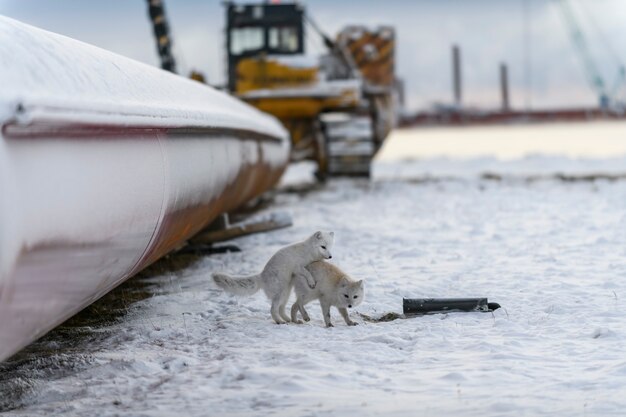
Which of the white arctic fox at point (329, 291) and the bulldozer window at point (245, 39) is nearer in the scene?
the white arctic fox at point (329, 291)

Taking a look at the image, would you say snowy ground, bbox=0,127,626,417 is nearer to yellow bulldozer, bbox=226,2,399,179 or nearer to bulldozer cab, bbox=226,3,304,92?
yellow bulldozer, bbox=226,2,399,179

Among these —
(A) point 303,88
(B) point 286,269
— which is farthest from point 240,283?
(A) point 303,88

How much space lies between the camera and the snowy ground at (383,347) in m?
4.08

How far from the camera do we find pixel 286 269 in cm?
563

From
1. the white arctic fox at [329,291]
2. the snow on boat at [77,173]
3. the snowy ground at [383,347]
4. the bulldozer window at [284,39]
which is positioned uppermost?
the bulldozer window at [284,39]

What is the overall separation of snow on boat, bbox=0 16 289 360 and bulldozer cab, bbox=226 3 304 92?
1271 cm

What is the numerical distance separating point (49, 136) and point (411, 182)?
14463 mm

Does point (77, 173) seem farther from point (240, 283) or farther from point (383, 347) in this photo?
point (240, 283)

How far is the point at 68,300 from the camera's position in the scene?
4.08 m

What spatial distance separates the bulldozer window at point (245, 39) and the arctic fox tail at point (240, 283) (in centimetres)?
1356

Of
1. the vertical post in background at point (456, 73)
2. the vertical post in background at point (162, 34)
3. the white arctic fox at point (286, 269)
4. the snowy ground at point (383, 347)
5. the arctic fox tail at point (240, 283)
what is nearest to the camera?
the snowy ground at point (383, 347)

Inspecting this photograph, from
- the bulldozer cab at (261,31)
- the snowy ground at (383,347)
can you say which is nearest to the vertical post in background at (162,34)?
the bulldozer cab at (261,31)

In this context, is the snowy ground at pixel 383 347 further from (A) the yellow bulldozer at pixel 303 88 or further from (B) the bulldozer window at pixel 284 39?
(B) the bulldozer window at pixel 284 39

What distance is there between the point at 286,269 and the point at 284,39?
44.7 feet
